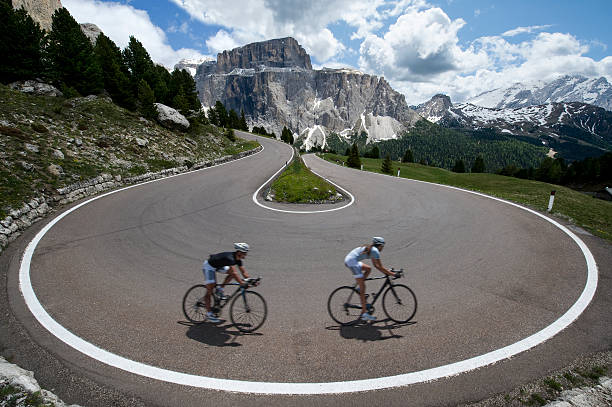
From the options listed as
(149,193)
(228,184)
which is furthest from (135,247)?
(228,184)

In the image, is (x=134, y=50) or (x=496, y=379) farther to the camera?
(x=134, y=50)

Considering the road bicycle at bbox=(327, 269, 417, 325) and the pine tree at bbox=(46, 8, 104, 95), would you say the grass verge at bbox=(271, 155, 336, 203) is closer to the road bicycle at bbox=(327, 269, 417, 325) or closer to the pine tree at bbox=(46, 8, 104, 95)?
the road bicycle at bbox=(327, 269, 417, 325)

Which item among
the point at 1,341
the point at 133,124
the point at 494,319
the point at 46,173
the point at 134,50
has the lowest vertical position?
the point at 1,341

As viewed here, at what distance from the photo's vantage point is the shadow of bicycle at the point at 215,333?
191 inches

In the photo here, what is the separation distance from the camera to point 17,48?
981 inches

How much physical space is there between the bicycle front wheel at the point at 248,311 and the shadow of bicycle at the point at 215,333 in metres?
0.15

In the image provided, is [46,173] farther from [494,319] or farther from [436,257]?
[494,319]

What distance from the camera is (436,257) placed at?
25.6 ft

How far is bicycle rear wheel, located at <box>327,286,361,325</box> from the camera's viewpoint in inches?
216

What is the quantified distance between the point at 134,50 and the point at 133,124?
19744mm

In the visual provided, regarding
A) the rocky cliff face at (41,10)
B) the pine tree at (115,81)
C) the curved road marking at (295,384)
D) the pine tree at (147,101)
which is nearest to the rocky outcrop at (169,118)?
the pine tree at (147,101)

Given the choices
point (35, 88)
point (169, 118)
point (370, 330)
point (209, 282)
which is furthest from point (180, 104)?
point (370, 330)

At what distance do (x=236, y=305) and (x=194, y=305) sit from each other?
0.88m

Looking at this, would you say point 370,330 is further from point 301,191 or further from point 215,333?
point 301,191
